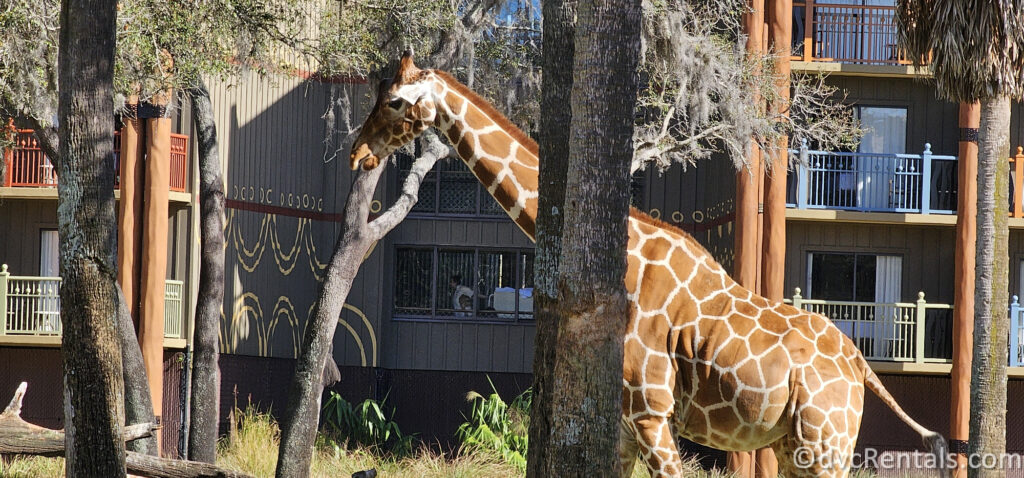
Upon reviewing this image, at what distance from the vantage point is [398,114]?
31.0 feet

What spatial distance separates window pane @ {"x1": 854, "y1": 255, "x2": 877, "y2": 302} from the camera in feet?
73.1

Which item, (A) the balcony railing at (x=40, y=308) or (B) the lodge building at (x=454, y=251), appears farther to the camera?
(A) the balcony railing at (x=40, y=308)

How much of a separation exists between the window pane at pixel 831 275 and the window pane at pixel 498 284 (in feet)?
19.7

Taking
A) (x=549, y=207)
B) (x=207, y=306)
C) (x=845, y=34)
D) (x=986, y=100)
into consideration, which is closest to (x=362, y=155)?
(x=549, y=207)

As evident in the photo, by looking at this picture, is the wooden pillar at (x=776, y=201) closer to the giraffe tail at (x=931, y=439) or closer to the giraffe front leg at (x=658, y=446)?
the giraffe tail at (x=931, y=439)

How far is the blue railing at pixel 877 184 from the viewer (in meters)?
21.0

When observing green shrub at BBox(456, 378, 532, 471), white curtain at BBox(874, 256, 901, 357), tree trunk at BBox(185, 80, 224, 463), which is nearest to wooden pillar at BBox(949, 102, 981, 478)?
white curtain at BBox(874, 256, 901, 357)

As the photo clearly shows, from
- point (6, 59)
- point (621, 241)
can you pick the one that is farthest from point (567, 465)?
point (6, 59)

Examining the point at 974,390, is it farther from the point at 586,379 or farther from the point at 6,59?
the point at 6,59

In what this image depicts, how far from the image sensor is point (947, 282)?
22062mm

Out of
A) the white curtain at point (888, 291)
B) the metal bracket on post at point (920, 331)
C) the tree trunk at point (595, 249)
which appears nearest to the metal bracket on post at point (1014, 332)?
the metal bracket on post at point (920, 331)

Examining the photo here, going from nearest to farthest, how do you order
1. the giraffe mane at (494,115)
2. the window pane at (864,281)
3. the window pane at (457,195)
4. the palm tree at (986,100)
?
1. the giraffe mane at (494,115)
2. the palm tree at (986,100)
3. the window pane at (864,281)
4. the window pane at (457,195)

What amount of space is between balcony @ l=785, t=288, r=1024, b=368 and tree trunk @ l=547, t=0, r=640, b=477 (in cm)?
1326

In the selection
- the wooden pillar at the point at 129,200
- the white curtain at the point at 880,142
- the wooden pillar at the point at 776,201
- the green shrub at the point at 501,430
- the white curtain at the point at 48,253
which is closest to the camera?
the green shrub at the point at 501,430
